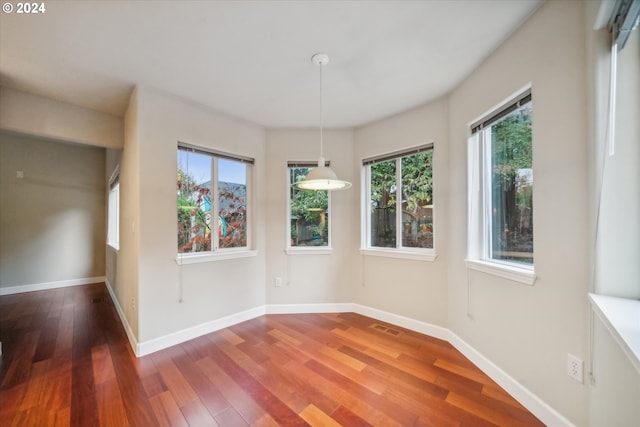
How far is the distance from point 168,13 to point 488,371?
3560 millimetres

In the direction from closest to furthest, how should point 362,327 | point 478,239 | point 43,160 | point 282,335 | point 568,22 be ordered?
1. point 568,22
2. point 478,239
3. point 282,335
4. point 362,327
5. point 43,160

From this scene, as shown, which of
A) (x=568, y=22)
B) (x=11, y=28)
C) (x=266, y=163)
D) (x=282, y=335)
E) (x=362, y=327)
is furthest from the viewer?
(x=266, y=163)

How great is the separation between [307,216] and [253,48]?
2.15 meters

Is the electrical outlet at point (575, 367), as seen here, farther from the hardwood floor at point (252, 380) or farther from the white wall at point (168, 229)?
the white wall at point (168, 229)

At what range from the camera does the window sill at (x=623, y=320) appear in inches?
33.7

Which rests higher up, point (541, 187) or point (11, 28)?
point (11, 28)

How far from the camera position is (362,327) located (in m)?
3.04

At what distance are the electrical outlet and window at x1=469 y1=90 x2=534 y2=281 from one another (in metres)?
0.48

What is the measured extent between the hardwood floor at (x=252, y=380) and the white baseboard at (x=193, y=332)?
Answer: 0.09 metres

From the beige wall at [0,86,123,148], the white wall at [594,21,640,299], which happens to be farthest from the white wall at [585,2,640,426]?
the beige wall at [0,86,123,148]

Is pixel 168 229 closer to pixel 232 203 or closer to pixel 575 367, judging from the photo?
pixel 232 203

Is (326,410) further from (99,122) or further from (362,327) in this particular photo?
(99,122)

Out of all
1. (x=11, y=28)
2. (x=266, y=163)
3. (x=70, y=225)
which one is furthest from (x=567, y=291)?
(x=70, y=225)

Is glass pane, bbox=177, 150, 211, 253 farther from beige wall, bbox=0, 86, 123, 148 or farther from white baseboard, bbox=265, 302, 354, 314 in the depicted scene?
white baseboard, bbox=265, 302, 354, 314
